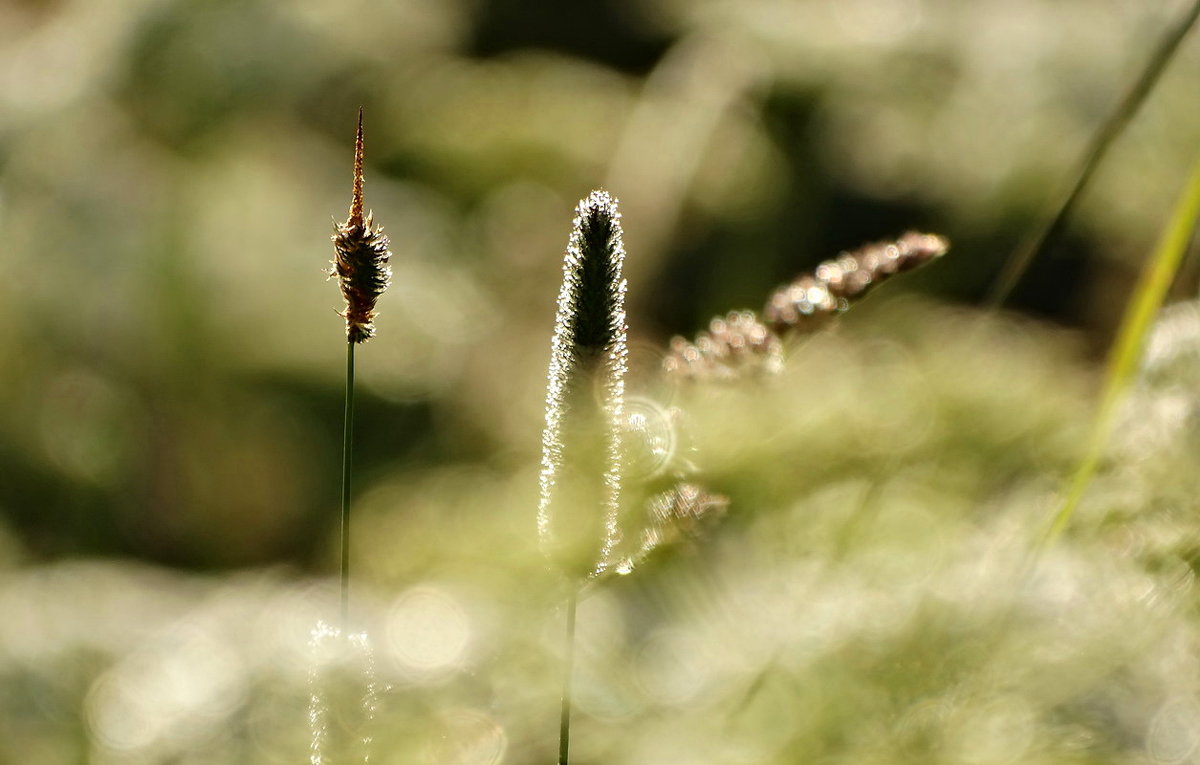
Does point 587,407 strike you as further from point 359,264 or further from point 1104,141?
point 1104,141

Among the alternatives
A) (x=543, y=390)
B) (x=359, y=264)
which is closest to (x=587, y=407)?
(x=359, y=264)

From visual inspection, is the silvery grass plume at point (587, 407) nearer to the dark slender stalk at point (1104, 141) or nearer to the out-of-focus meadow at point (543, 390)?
the out-of-focus meadow at point (543, 390)

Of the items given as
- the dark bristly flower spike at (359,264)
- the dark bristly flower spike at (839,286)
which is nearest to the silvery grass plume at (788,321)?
the dark bristly flower spike at (839,286)

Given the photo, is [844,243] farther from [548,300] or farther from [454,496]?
[454,496]

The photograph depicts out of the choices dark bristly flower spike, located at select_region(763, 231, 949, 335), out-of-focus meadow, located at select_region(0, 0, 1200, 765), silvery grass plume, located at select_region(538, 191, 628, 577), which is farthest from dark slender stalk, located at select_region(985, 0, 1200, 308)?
silvery grass plume, located at select_region(538, 191, 628, 577)

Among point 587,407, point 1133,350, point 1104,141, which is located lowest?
point 587,407

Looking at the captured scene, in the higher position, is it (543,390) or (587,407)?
(543,390)

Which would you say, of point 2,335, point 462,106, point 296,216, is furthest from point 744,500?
point 462,106
